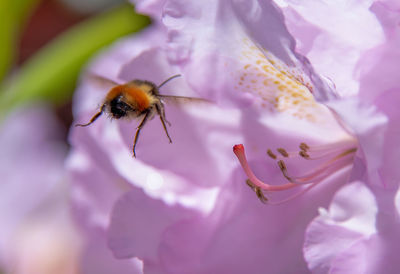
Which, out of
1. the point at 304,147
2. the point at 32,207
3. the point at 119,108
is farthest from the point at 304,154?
the point at 32,207

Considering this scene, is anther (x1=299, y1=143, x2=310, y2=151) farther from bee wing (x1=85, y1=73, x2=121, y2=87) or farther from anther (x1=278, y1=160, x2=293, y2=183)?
bee wing (x1=85, y1=73, x2=121, y2=87)

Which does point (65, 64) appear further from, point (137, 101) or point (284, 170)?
point (284, 170)

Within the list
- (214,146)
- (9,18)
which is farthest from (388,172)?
(9,18)

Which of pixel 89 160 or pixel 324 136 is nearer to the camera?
pixel 324 136

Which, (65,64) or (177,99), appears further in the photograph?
(65,64)

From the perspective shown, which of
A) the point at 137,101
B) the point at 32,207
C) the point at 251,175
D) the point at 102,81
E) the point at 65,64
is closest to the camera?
the point at 251,175

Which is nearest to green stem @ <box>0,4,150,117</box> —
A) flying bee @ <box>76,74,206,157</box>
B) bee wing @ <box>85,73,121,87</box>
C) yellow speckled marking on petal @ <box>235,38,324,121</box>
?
bee wing @ <box>85,73,121,87</box>

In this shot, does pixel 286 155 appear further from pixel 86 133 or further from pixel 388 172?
pixel 86 133
